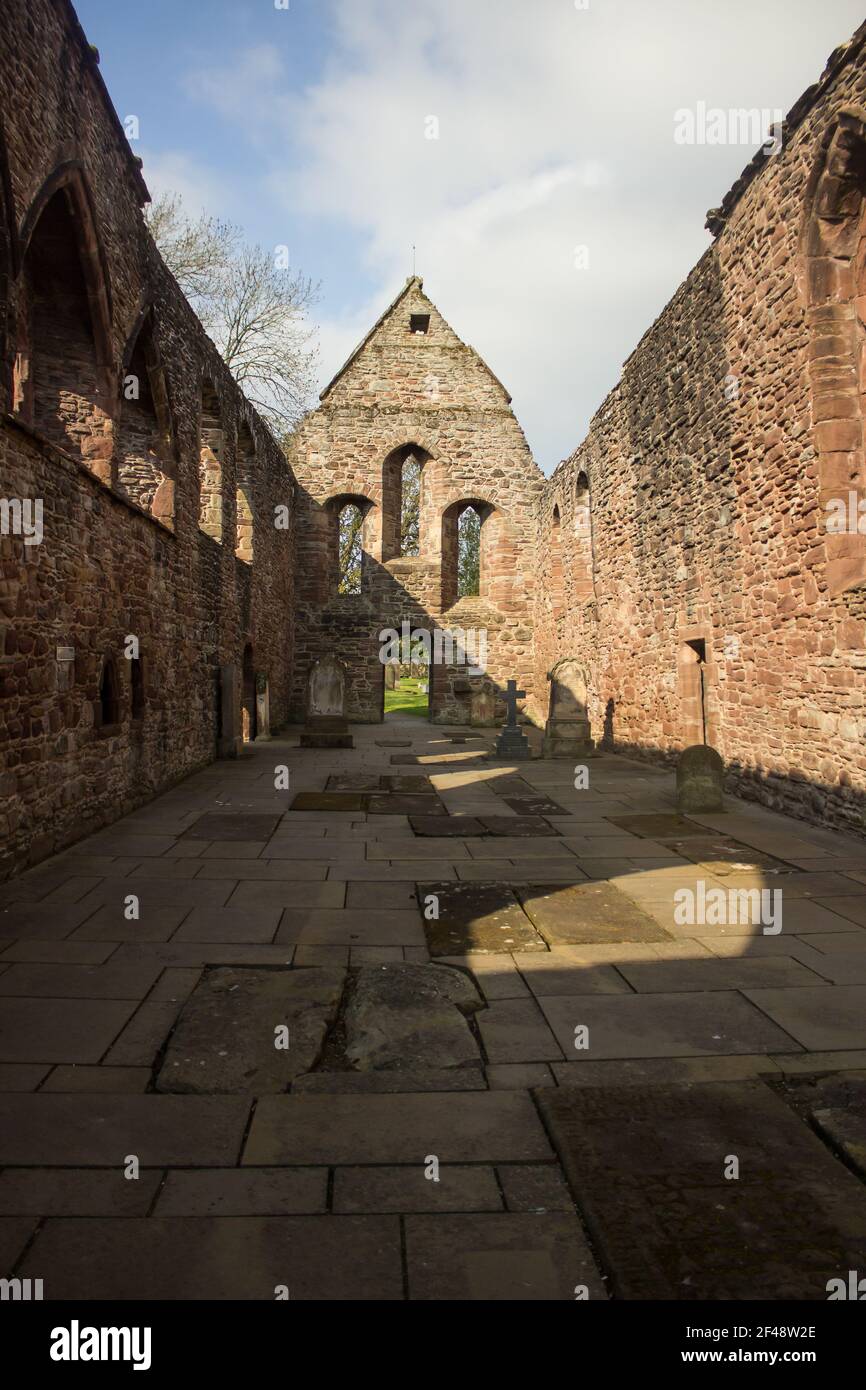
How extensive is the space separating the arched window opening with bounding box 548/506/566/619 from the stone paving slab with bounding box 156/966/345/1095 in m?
15.0

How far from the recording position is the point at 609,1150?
2410 mm

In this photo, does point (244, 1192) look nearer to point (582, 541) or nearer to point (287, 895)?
point (287, 895)

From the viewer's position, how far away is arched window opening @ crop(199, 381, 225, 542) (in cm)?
1229

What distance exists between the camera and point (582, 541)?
16.5 meters

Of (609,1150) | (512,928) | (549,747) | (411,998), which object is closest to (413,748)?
(549,747)

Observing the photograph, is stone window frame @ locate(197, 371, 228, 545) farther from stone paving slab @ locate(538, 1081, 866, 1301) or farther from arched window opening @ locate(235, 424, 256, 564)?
stone paving slab @ locate(538, 1081, 866, 1301)

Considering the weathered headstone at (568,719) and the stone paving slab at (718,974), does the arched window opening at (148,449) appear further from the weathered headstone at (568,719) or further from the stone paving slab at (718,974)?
the stone paving slab at (718,974)

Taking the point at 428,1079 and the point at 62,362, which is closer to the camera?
the point at 428,1079

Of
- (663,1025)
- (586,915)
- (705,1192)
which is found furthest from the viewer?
(586,915)

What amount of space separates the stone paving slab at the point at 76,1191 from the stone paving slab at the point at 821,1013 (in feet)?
7.81

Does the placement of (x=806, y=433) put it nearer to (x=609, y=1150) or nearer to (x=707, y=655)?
(x=707, y=655)

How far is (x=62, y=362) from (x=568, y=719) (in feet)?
29.3

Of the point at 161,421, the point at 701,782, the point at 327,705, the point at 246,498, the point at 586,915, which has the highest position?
the point at 246,498

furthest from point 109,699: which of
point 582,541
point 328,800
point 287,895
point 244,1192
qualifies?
point 582,541
